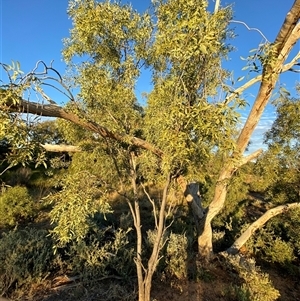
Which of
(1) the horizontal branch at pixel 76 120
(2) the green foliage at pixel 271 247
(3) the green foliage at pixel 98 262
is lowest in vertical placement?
(3) the green foliage at pixel 98 262

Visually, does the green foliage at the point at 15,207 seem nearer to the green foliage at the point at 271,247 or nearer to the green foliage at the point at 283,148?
the green foliage at the point at 271,247

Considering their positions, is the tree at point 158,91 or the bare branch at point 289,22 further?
the bare branch at point 289,22

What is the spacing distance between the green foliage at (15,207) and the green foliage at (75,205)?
273 inches

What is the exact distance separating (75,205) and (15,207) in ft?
25.1

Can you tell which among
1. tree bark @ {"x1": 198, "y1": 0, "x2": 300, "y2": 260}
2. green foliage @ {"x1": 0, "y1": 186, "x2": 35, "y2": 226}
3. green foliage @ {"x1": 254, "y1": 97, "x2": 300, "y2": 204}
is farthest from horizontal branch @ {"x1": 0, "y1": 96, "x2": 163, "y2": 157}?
green foliage @ {"x1": 0, "y1": 186, "x2": 35, "y2": 226}

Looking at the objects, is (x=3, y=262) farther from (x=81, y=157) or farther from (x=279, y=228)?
(x=279, y=228)

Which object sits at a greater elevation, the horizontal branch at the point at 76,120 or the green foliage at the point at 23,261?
the horizontal branch at the point at 76,120

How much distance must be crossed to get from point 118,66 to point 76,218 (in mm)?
2596

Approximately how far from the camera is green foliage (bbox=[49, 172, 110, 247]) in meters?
3.82

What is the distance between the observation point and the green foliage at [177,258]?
652cm

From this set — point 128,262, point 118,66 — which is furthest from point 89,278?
point 118,66

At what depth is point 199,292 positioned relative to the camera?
5.99 m

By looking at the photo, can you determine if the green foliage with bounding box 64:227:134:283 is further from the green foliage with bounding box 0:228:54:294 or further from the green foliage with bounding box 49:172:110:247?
the green foliage with bounding box 49:172:110:247

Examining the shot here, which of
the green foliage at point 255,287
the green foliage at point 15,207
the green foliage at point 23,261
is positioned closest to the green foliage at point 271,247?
the green foliage at point 255,287
